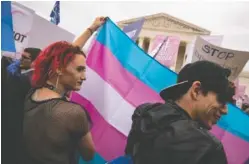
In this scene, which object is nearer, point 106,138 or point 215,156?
point 215,156

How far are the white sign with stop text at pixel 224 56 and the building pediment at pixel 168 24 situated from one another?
33854mm

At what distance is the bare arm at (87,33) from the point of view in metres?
1.99

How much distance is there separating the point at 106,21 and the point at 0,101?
Result: 1.26 meters

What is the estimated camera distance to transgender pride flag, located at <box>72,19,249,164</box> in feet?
6.93

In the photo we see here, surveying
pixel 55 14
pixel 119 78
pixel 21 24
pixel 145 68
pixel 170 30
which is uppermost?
pixel 145 68

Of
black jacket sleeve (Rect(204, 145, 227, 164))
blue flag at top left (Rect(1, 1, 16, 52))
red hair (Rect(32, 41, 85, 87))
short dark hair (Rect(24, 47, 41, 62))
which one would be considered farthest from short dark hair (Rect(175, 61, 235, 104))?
short dark hair (Rect(24, 47, 41, 62))

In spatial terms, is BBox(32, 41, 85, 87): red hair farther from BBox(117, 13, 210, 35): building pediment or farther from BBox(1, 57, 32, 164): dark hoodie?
BBox(117, 13, 210, 35): building pediment

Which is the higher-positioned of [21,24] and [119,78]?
[119,78]

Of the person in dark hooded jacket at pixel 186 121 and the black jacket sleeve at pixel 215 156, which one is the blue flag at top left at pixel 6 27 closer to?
the person in dark hooded jacket at pixel 186 121

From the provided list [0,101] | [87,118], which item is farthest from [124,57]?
[0,101]

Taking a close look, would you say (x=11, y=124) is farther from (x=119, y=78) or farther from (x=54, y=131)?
(x=119, y=78)

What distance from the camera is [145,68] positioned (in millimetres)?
2328

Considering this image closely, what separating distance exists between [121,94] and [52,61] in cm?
77

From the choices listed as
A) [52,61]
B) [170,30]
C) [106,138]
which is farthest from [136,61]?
[170,30]
